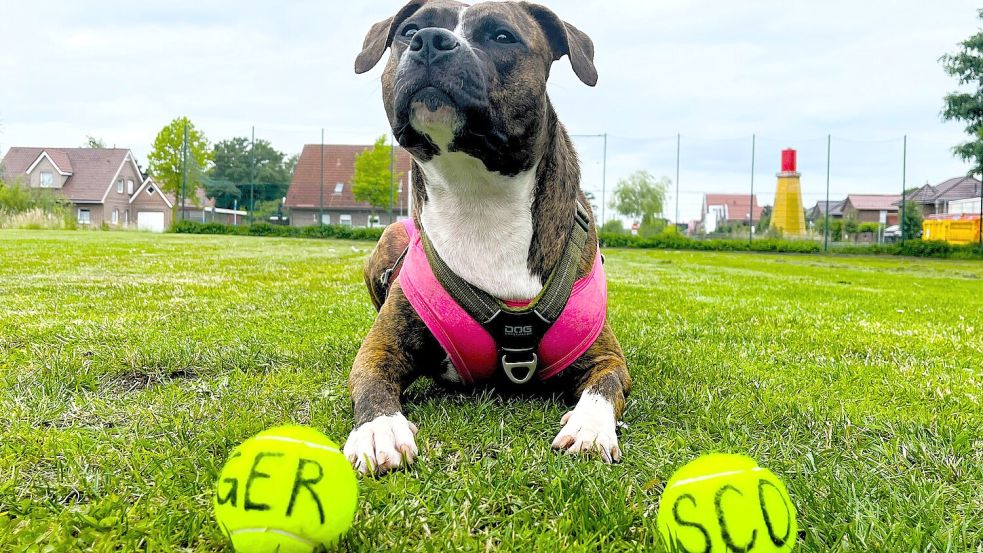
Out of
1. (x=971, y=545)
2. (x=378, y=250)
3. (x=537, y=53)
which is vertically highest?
(x=537, y=53)

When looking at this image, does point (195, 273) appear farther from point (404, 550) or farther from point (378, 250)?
point (404, 550)

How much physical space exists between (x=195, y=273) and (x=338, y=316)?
3950mm

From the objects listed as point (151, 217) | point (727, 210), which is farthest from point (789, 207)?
point (151, 217)

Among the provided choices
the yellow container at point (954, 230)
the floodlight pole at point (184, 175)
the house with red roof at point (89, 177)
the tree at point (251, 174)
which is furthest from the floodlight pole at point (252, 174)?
the yellow container at point (954, 230)

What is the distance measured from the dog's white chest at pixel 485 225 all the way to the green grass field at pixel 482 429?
443 mm

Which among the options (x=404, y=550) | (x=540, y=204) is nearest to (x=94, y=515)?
(x=404, y=550)

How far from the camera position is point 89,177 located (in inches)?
1827

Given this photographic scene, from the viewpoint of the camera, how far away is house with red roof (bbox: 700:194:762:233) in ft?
89.6

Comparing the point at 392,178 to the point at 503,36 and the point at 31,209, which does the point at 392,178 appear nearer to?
the point at 31,209

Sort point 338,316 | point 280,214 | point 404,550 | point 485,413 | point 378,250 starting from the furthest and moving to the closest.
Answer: point 280,214 → point 338,316 → point 378,250 → point 485,413 → point 404,550

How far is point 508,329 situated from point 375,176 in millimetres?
29942

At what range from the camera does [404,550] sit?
1304 millimetres

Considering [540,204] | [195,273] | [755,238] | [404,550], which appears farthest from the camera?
[755,238]

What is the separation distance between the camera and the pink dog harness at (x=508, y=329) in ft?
7.50
